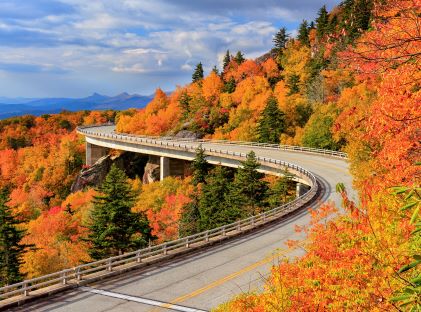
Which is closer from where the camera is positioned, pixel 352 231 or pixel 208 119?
pixel 352 231

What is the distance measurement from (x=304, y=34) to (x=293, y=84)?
3186 centimetres

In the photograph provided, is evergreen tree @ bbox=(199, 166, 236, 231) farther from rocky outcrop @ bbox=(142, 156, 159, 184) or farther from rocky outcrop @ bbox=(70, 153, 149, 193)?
rocky outcrop @ bbox=(70, 153, 149, 193)

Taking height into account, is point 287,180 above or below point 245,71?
below

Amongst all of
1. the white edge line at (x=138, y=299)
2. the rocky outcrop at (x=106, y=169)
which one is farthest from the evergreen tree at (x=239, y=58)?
the white edge line at (x=138, y=299)

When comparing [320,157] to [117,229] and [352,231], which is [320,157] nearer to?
[117,229]

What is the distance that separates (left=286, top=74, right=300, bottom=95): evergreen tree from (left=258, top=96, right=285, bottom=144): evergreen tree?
17143mm

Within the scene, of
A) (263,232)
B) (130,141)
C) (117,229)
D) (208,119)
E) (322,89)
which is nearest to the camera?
(263,232)

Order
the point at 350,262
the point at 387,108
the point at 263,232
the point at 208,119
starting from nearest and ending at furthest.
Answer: the point at 350,262 < the point at 387,108 < the point at 263,232 < the point at 208,119

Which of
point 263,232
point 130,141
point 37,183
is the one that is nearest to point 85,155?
point 37,183

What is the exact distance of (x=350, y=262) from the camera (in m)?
11.5

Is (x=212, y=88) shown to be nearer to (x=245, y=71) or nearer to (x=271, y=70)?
(x=245, y=71)

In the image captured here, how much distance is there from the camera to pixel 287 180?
5072cm

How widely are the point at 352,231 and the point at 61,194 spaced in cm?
9626

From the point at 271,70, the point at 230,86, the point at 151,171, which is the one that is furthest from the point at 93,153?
the point at 271,70
